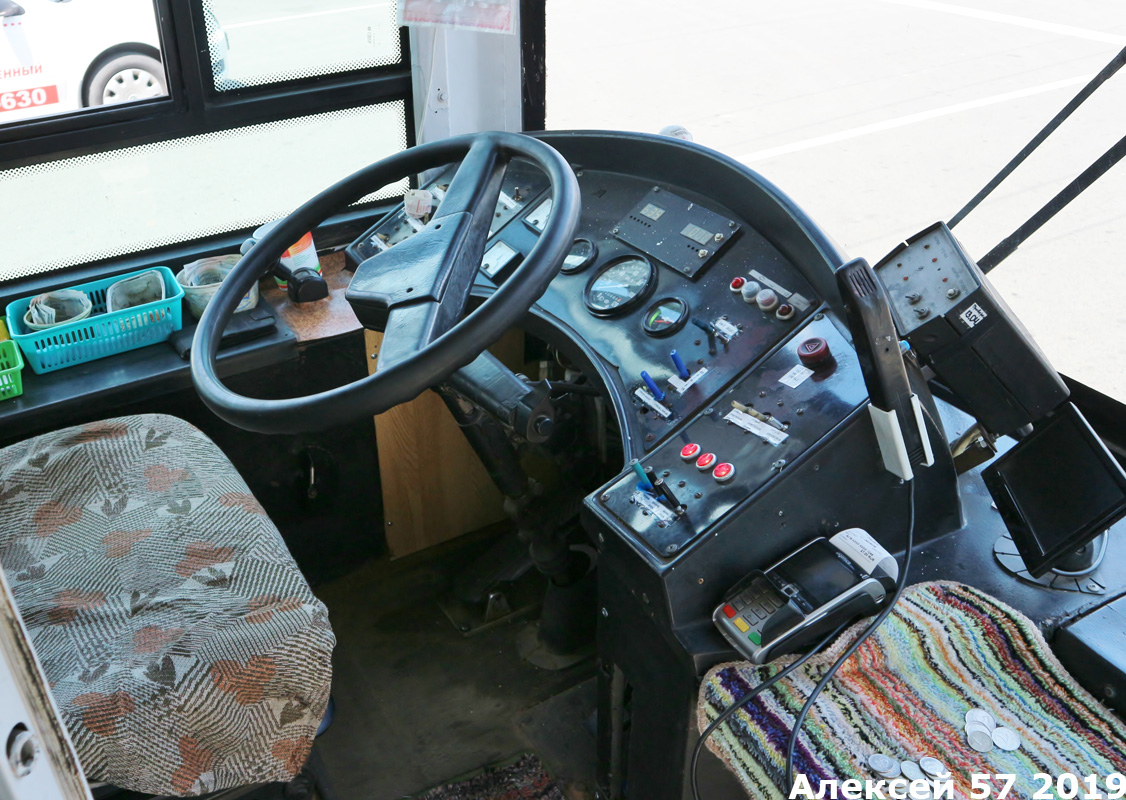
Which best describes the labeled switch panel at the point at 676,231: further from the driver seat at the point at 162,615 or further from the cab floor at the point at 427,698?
the cab floor at the point at 427,698

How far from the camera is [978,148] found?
415 cm

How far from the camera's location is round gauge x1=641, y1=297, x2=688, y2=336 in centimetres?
163

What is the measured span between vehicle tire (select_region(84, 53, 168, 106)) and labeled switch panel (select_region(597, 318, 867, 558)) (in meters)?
1.43

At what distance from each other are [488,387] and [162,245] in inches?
46.4

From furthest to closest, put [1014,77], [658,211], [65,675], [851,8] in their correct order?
[851,8]
[1014,77]
[658,211]
[65,675]

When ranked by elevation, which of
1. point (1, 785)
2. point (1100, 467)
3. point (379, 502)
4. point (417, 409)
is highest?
point (1, 785)

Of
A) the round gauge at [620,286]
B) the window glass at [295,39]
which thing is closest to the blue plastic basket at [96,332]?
the window glass at [295,39]

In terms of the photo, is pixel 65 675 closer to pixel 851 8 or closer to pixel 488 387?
pixel 488 387

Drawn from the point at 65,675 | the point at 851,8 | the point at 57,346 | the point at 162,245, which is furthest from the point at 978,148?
the point at 65,675

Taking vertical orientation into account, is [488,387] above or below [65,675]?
above

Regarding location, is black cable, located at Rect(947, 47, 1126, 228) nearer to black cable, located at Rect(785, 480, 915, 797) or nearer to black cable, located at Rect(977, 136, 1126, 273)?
black cable, located at Rect(977, 136, 1126, 273)

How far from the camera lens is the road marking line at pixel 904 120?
14.2 ft

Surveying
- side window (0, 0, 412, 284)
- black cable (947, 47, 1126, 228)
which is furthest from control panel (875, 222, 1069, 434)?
side window (0, 0, 412, 284)

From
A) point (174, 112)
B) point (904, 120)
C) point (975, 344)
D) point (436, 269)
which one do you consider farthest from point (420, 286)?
point (904, 120)
